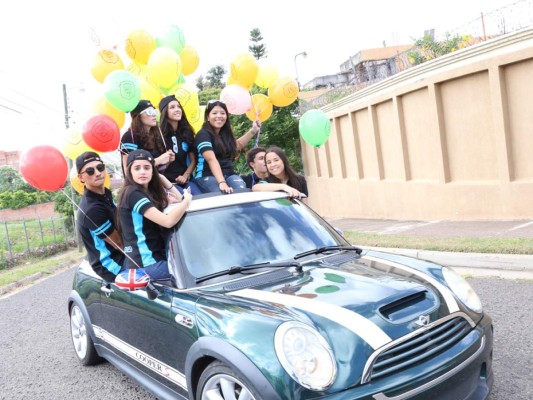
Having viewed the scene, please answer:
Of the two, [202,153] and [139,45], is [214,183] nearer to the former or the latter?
[202,153]

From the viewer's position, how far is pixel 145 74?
257 inches

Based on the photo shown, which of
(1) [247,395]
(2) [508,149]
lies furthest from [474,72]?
(1) [247,395]

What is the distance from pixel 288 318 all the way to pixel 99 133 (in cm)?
323

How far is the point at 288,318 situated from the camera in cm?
269

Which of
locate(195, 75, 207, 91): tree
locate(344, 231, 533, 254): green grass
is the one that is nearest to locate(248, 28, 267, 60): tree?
locate(195, 75, 207, 91): tree

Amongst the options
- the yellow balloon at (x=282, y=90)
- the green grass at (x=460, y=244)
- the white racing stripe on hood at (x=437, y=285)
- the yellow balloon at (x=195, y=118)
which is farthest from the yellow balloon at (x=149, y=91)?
the green grass at (x=460, y=244)

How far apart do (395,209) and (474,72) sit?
5.19 m

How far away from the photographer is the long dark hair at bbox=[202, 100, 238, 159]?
555 cm

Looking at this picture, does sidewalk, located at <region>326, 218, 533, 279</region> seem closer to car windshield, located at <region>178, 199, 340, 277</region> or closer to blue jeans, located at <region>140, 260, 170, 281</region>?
car windshield, located at <region>178, 199, 340, 277</region>

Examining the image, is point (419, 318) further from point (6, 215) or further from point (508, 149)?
point (6, 215)

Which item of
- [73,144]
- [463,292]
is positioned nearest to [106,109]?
[73,144]

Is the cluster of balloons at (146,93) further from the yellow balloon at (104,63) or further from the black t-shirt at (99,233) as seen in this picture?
the black t-shirt at (99,233)

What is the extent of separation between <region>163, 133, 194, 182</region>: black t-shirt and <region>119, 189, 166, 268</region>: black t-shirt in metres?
1.55

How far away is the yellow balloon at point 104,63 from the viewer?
20.0 feet
